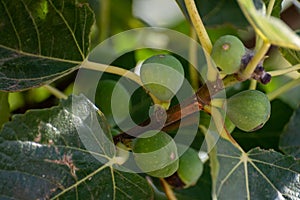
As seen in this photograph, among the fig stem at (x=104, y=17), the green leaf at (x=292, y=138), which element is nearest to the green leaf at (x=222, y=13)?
the green leaf at (x=292, y=138)

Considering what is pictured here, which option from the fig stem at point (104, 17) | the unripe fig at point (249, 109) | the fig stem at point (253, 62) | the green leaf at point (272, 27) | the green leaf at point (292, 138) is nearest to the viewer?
the green leaf at point (272, 27)

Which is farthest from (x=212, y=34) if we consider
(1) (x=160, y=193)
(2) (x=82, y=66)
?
(2) (x=82, y=66)

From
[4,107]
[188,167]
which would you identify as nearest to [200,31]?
[188,167]

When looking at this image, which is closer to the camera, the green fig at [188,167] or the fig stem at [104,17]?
the green fig at [188,167]

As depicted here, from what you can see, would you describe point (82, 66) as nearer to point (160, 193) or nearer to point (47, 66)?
point (47, 66)

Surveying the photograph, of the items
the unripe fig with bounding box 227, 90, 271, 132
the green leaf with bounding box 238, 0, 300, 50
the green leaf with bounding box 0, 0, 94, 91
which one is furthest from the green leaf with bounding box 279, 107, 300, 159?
the green leaf with bounding box 238, 0, 300, 50

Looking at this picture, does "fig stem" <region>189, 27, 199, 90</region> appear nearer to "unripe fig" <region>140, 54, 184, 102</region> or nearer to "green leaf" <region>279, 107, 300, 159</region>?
"green leaf" <region>279, 107, 300, 159</region>

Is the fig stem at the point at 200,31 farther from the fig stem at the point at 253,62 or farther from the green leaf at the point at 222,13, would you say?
the green leaf at the point at 222,13

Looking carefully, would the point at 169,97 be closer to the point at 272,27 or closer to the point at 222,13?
the point at 272,27
